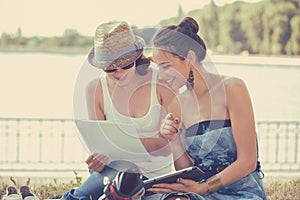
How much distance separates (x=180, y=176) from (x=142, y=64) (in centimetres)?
47

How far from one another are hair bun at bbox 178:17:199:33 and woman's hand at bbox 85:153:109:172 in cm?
61

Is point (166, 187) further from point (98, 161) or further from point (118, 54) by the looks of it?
point (118, 54)

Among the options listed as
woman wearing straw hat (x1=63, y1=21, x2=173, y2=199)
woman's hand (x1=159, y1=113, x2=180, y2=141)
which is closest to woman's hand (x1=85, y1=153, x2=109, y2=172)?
woman wearing straw hat (x1=63, y1=21, x2=173, y2=199)

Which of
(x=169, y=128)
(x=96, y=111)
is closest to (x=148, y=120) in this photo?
(x=169, y=128)

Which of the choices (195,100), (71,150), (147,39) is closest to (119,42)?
(147,39)

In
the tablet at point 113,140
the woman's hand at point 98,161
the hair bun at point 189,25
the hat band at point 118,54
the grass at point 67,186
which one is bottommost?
the grass at point 67,186

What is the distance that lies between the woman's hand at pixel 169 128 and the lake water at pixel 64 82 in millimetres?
341

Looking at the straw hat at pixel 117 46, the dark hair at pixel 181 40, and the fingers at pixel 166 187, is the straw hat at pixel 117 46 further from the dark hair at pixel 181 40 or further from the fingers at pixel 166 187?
the fingers at pixel 166 187

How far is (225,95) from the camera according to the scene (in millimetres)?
2092

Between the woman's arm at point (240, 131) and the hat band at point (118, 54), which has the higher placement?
the hat band at point (118, 54)

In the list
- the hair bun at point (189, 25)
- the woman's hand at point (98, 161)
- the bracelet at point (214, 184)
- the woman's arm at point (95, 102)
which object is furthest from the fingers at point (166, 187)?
the hair bun at point (189, 25)

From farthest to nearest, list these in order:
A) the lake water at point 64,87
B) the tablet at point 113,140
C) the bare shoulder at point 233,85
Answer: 1. the lake water at point 64,87
2. the tablet at point 113,140
3. the bare shoulder at point 233,85

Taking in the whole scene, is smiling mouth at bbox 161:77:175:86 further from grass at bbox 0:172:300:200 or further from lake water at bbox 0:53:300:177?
grass at bbox 0:172:300:200

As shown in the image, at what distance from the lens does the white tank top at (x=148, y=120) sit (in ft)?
7.19
